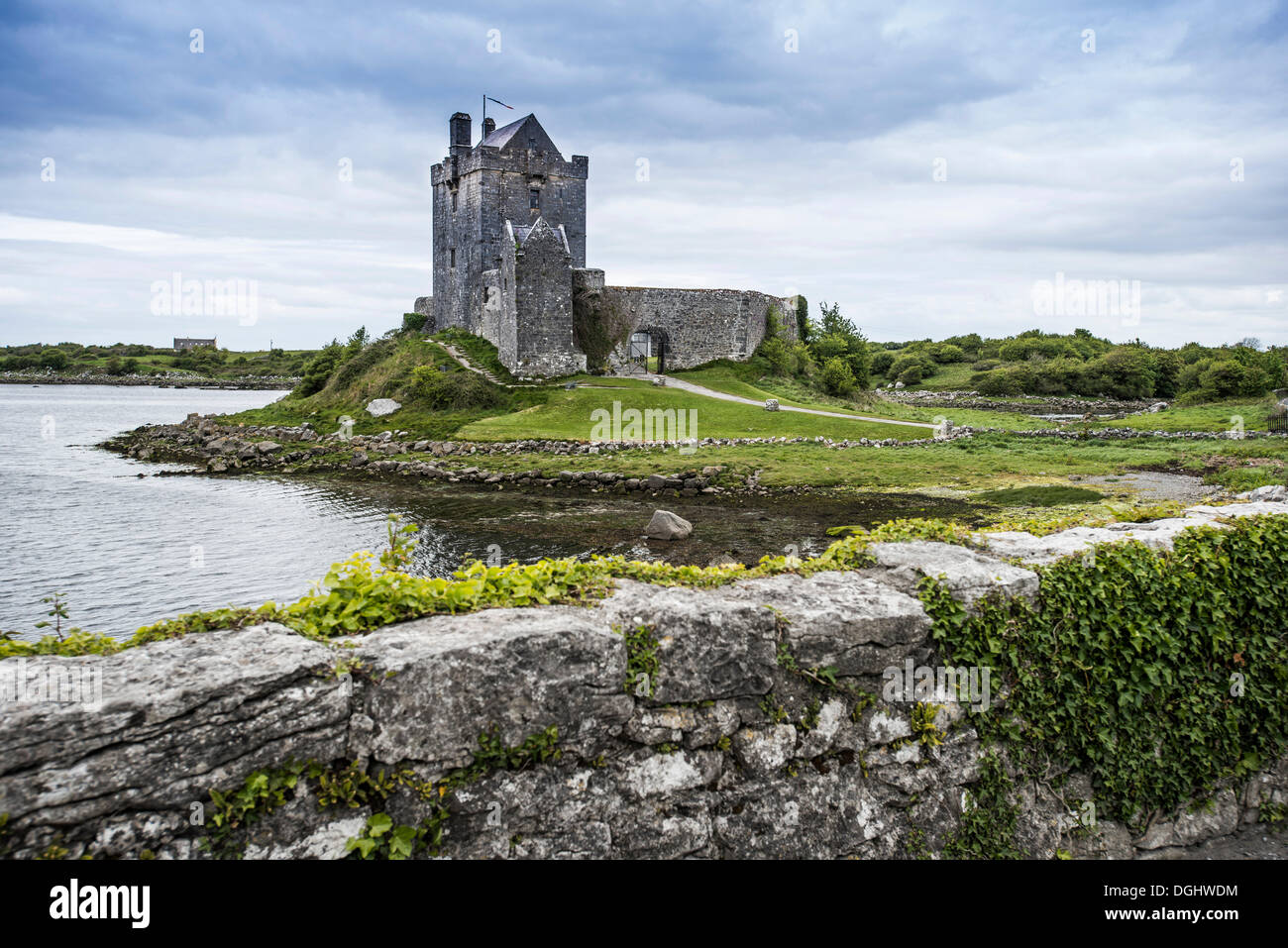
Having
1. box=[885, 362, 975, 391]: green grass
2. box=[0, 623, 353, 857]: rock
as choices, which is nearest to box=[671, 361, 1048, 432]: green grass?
box=[885, 362, 975, 391]: green grass

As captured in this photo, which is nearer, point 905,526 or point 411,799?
point 411,799

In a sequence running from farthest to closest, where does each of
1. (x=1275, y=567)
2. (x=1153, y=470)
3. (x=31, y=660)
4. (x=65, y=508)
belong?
(x=1153, y=470) → (x=65, y=508) → (x=1275, y=567) → (x=31, y=660)

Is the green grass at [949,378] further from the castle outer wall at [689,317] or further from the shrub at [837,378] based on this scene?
the castle outer wall at [689,317]

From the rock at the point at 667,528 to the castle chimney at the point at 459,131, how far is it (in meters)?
38.8

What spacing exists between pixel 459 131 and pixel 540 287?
13.9 m

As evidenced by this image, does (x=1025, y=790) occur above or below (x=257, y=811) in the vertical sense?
below

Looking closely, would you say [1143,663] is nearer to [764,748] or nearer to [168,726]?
[764,748]

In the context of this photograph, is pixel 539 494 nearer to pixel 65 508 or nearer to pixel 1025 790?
pixel 65 508

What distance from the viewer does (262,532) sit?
885 inches

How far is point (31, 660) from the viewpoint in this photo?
3.90m

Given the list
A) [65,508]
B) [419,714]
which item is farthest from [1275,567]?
[65,508]
